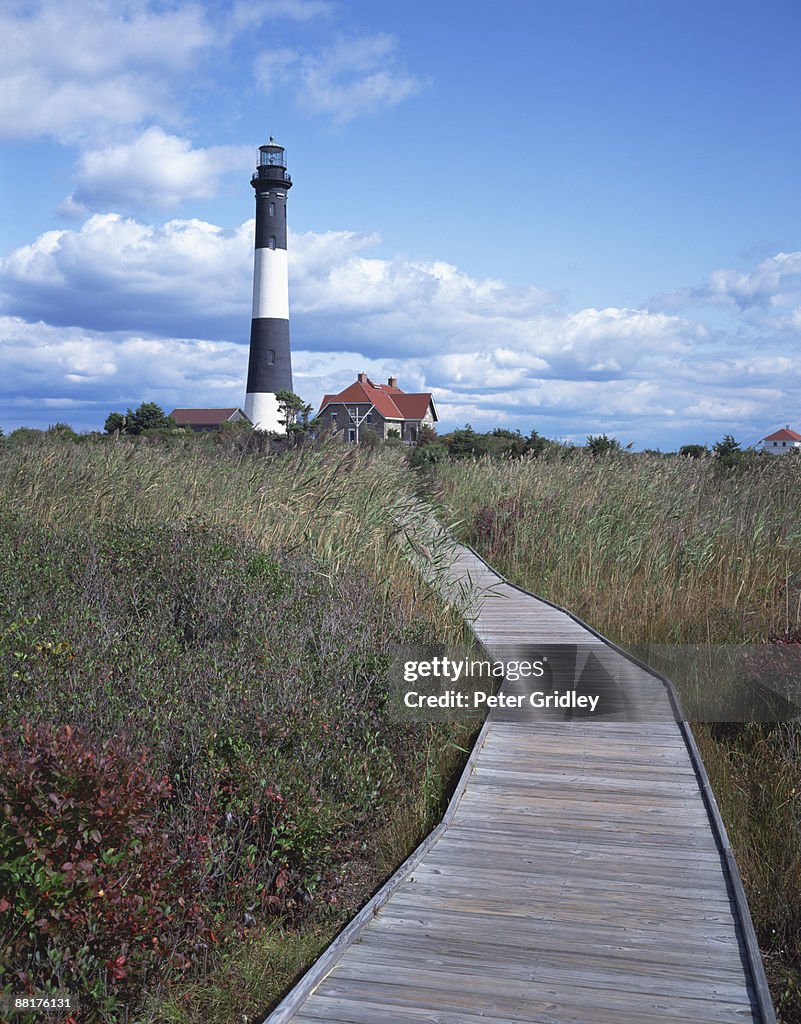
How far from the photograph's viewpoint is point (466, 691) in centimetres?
609

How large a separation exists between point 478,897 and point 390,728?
1827 millimetres

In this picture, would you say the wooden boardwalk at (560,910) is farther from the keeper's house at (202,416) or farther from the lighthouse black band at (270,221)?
the keeper's house at (202,416)

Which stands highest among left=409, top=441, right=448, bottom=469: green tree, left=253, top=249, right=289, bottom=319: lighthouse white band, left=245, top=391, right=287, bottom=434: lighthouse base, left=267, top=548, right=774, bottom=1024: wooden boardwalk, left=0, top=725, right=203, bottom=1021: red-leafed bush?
left=253, top=249, right=289, bottom=319: lighthouse white band

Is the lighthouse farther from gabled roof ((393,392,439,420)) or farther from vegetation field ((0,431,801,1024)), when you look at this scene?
vegetation field ((0,431,801,1024))

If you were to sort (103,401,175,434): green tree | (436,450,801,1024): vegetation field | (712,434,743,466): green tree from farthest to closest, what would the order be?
1. (103,401,175,434): green tree
2. (712,434,743,466): green tree
3. (436,450,801,1024): vegetation field

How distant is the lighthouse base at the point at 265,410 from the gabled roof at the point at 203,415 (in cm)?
2090

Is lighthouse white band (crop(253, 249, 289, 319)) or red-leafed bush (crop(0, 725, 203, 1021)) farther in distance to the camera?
lighthouse white band (crop(253, 249, 289, 319))

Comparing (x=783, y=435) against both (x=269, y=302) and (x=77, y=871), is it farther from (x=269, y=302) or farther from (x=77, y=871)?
(x=77, y=871)

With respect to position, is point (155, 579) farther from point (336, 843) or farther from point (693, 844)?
point (693, 844)

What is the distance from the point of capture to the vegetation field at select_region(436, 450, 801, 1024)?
14.2 ft

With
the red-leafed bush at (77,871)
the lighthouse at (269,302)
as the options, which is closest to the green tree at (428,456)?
the lighthouse at (269,302)

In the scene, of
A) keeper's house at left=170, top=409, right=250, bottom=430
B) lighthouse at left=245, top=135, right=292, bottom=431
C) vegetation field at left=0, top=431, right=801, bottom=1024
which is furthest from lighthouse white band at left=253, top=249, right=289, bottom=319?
vegetation field at left=0, top=431, right=801, bottom=1024

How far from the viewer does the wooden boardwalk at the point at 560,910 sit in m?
2.66

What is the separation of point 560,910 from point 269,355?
35093mm
